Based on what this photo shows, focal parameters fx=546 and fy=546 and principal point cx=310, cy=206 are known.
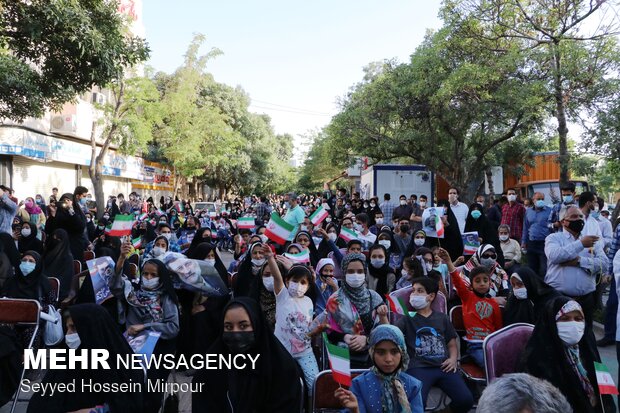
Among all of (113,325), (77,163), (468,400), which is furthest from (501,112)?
(77,163)

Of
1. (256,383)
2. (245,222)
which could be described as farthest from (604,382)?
(245,222)

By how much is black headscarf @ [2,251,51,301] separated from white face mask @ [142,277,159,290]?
6.24ft

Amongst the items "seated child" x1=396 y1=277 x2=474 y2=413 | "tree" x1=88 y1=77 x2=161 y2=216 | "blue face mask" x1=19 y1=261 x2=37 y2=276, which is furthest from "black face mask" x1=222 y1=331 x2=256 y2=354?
"tree" x1=88 y1=77 x2=161 y2=216

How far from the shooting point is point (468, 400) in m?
4.05

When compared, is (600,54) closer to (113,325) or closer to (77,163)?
(113,325)

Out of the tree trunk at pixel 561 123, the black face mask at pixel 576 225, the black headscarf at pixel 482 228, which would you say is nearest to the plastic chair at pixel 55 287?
the black face mask at pixel 576 225

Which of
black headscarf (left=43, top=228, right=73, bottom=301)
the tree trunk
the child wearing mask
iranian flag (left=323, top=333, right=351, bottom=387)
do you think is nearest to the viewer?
iranian flag (left=323, top=333, right=351, bottom=387)

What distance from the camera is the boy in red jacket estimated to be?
4.93 meters

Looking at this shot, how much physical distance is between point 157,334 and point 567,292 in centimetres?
391

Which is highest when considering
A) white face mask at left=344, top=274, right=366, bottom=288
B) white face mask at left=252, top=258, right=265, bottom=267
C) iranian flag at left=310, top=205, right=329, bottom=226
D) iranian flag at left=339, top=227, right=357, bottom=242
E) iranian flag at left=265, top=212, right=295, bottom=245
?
iranian flag at left=310, top=205, right=329, bottom=226

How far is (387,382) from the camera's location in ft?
10.6

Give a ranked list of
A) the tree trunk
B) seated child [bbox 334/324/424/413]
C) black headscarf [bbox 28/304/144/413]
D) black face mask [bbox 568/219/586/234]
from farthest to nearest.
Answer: the tree trunk < black face mask [bbox 568/219/586/234] < black headscarf [bbox 28/304/144/413] < seated child [bbox 334/324/424/413]

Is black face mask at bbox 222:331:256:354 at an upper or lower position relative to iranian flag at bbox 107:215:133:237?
lower

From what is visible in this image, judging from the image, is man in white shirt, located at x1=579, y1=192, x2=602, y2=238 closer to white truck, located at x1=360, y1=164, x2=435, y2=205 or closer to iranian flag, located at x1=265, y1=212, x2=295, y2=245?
iranian flag, located at x1=265, y1=212, x2=295, y2=245
